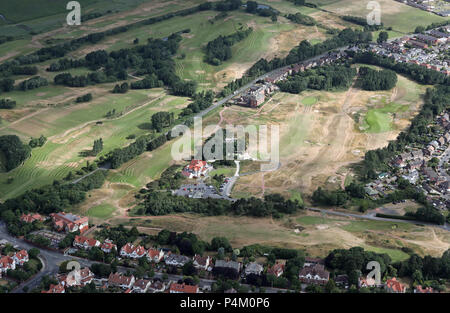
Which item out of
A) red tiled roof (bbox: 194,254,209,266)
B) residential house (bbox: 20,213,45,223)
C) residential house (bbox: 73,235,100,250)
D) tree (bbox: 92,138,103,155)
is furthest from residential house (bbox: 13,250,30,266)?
tree (bbox: 92,138,103,155)

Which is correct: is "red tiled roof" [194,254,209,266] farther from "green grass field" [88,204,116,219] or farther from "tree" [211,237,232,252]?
"green grass field" [88,204,116,219]

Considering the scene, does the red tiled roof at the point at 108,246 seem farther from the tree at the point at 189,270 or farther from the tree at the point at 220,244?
the tree at the point at 220,244

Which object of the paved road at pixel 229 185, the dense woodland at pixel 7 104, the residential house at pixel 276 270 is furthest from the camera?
the dense woodland at pixel 7 104

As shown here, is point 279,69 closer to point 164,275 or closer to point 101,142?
point 101,142

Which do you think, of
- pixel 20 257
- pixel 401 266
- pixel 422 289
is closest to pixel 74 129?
pixel 20 257

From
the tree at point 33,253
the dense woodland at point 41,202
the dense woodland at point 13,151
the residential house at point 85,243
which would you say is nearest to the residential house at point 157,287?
the residential house at point 85,243

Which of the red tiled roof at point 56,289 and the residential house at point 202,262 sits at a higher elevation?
the red tiled roof at point 56,289

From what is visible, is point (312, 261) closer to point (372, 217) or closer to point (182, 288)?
point (372, 217)

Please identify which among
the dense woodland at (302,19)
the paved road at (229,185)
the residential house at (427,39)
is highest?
the dense woodland at (302,19)
